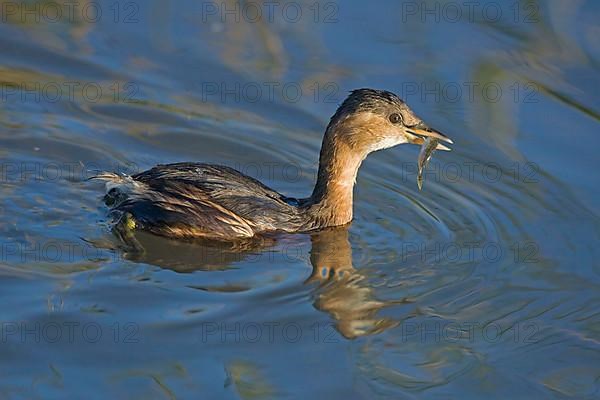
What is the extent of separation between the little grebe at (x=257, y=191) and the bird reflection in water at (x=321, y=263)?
0.11 m

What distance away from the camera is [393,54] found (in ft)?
43.9

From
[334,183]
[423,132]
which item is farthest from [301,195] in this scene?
[423,132]

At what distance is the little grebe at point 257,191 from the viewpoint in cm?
1034

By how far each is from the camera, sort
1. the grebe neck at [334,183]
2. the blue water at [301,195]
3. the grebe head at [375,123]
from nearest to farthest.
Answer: the blue water at [301,195]
the grebe head at [375,123]
the grebe neck at [334,183]

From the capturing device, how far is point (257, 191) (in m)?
10.6

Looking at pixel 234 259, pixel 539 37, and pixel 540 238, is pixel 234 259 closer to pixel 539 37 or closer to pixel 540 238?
pixel 540 238

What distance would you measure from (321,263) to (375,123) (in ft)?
4.35

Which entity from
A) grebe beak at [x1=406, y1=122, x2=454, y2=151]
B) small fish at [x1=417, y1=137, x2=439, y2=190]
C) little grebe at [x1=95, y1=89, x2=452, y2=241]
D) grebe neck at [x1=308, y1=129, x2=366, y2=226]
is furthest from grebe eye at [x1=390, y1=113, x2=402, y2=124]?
grebe neck at [x1=308, y1=129, x2=366, y2=226]

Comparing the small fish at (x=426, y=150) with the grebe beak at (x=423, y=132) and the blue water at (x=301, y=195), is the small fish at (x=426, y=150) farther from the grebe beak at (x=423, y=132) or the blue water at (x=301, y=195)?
the blue water at (x=301, y=195)

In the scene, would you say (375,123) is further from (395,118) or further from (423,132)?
(423,132)

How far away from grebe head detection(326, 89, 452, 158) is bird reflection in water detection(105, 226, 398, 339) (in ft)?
2.43

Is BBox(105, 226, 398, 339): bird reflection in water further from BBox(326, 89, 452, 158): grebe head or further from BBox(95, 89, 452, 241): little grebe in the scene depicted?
BBox(326, 89, 452, 158): grebe head

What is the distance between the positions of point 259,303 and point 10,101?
410 centimetres

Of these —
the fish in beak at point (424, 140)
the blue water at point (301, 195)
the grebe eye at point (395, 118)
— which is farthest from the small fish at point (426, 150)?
the blue water at point (301, 195)
